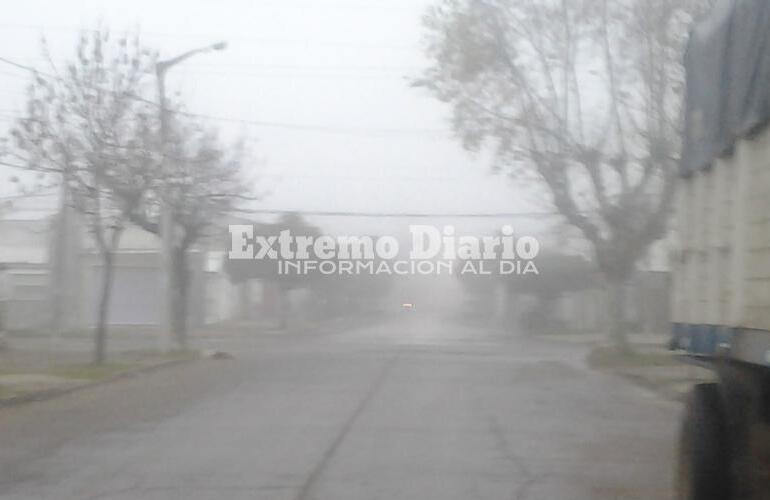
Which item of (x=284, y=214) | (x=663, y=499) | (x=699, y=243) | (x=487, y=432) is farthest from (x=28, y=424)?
(x=284, y=214)

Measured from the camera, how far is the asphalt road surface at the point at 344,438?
11.3 m

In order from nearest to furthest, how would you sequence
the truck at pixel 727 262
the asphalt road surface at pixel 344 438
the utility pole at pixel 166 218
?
the truck at pixel 727 262 < the asphalt road surface at pixel 344 438 < the utility pole at pixel 166 218

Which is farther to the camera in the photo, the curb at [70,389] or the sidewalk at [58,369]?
the sidewalk at [58,369]

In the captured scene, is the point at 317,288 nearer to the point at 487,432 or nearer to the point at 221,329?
the point at 221,329

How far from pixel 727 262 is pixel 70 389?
16.3 m

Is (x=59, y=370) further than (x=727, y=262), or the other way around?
(x=59, y=370)

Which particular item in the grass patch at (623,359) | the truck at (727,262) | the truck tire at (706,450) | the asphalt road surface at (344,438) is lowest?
the asphalt road surface at (344,438)

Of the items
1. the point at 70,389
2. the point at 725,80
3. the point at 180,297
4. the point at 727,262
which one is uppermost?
the point at 725,80

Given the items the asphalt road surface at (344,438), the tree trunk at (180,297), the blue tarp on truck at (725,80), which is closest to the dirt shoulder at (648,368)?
the asphalt road surface at (344,438)

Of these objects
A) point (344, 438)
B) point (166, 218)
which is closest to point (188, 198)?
point (166, 218)

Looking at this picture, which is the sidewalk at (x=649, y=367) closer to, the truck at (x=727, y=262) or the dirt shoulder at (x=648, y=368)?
the dirt shoulder at (x=648, y=368)

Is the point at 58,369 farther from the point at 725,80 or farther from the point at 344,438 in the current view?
the point at 725,80

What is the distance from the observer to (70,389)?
74.3 ft

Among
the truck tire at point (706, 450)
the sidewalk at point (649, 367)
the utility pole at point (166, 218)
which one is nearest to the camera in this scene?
the truck tire at point (706, 450)
